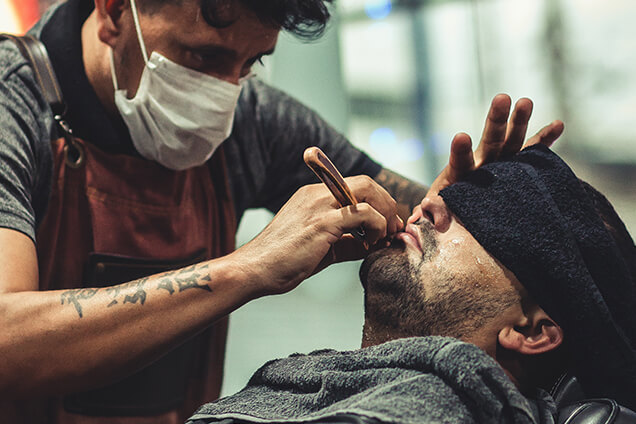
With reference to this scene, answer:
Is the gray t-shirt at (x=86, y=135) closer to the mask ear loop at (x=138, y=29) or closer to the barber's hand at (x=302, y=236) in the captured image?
the mask ear loop at (x=138, y=29)

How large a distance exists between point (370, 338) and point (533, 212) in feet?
1.35

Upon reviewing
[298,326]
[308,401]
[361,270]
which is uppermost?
[361,270]

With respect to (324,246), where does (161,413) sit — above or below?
below

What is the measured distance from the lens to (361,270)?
52.2 inches

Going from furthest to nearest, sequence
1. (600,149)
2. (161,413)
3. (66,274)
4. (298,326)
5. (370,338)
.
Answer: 1. (298,326)
2. (600,149)
3. (161,413)
4. (66,274)
5. (370,338)

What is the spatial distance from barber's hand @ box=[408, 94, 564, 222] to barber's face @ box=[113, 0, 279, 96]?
51 cm

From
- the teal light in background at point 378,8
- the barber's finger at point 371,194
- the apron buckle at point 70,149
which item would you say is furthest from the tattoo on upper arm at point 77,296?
the teal light in background at point 378,8

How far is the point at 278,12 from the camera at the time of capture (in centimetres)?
139

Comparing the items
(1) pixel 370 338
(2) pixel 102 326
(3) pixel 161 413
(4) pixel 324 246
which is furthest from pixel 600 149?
(2) pixel 102 326

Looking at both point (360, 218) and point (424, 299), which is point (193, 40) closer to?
point (360, 218)

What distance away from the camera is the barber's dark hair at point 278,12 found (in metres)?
1.33

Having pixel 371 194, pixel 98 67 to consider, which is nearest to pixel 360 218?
pixel 371 194

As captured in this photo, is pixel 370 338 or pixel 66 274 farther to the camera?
pixel 66 274

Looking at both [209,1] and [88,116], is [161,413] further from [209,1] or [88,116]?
[209,1]
